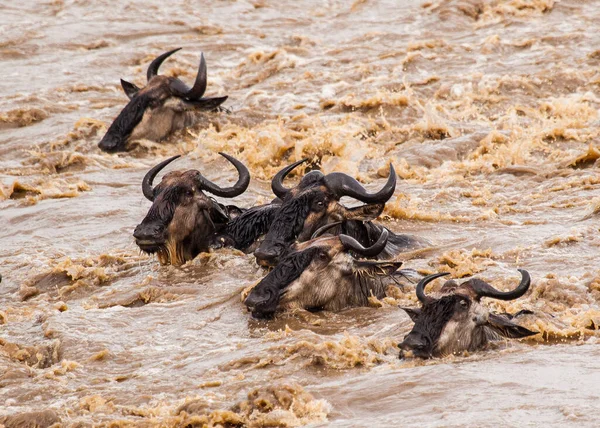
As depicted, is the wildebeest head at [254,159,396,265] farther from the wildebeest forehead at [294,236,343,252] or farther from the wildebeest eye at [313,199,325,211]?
the wildebeest forehead at [294,236,343,252]

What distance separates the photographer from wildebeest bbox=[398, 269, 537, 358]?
809 cm

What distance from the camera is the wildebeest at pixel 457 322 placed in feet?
26.5

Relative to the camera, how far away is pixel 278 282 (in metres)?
9.48

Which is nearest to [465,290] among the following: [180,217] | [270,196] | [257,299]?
[257,299]

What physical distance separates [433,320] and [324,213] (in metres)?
2.67

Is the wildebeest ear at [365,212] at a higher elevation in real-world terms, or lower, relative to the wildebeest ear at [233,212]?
higher

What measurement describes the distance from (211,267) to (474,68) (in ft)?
34.2

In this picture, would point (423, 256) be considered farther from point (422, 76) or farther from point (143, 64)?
point (143, 64)

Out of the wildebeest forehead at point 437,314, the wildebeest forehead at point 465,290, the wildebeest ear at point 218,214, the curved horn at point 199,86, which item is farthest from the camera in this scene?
the curved horn at point 199,86

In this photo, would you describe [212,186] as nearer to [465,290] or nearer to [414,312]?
[414,312]

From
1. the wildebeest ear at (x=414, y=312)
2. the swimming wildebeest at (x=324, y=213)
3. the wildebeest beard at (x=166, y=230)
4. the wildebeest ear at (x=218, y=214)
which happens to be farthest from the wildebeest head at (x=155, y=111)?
the wildebeest ear at (x=414, y=312)

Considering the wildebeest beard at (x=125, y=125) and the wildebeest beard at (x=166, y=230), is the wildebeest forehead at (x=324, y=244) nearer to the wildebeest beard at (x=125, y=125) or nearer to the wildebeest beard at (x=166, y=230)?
the wildebeest beard at (x=166, y=230)

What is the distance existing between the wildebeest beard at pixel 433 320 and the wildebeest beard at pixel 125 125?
943 centimetres

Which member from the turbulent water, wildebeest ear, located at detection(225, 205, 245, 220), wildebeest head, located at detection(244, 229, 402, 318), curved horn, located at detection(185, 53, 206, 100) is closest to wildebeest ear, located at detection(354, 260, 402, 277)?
wildebeest head, located at detection(244, 229, 402, 318)
